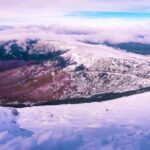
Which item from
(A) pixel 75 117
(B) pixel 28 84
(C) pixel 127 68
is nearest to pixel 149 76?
(C) pixel 127 68

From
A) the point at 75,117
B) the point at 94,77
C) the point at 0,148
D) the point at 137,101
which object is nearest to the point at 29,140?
the point at 0,148

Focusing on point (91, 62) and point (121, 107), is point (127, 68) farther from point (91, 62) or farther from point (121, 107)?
point (121, 107)

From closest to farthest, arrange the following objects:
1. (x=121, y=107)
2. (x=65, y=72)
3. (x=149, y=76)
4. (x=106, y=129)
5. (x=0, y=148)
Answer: (x=0, y=148)
(x=106, y=129)
(x=121, y=107)
(x=149, y=76)
(x=65, y=72)

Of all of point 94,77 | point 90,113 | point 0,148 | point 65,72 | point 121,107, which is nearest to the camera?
point 0,148

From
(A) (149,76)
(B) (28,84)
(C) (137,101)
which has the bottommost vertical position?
(B) (28,84)

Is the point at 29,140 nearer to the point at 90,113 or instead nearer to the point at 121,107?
the point at 90,113

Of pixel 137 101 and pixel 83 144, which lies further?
pixel 137 101

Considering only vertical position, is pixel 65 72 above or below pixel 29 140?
below
